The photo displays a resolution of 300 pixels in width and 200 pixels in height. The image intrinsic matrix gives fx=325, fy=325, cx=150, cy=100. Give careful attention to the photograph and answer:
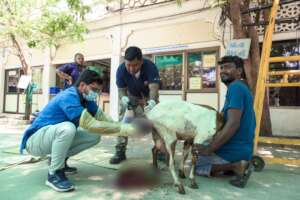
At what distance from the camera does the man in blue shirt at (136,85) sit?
409 centimetres

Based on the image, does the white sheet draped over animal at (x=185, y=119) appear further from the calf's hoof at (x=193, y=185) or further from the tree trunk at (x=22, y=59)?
the tree trunk at (x=22, y=59)

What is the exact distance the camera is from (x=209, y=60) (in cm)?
866

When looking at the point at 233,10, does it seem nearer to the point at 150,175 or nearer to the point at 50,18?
the point at 150,175

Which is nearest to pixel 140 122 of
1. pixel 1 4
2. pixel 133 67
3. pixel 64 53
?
pixel 133 67

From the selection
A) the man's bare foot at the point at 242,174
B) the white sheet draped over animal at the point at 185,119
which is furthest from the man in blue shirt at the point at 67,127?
the man's bare foot at the point at 242,174

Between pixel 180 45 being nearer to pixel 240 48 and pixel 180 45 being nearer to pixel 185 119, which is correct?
pixel 240 48

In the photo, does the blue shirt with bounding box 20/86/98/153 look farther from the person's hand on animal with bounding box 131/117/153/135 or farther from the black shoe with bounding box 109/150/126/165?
the black shoe with bounding box 109/150/126/165

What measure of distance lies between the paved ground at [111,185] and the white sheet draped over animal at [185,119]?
0.54m

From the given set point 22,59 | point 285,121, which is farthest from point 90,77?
point 22,59

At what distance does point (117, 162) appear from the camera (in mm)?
4324

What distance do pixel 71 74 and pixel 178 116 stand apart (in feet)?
11.9

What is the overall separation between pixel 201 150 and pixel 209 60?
18.6 feet

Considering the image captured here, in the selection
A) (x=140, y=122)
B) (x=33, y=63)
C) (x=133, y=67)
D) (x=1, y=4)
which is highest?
(x=1, y=4)

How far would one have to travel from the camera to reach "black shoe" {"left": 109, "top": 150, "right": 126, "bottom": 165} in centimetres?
430
